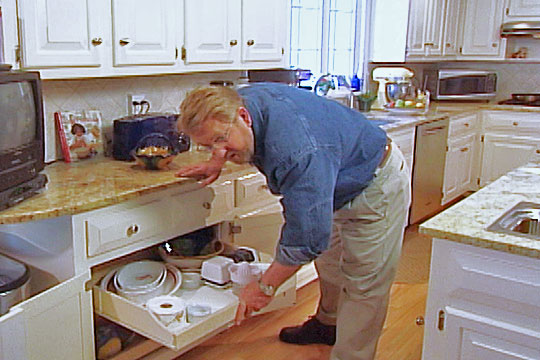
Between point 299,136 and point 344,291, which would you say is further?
point 344,291

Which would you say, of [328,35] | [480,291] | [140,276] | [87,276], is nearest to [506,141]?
[328,35]

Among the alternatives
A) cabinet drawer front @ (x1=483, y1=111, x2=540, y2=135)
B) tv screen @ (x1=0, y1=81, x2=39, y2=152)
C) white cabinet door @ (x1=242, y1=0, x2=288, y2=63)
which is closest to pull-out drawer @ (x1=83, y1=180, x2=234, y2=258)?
tv screen @ (x1=0, y1=81, x2=39, y2=152)

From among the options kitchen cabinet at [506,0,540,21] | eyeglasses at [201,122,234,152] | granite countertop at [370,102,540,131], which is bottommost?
granite countertop at [370,102,540,131]

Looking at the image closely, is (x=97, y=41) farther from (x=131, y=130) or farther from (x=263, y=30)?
(x=263, y=30)

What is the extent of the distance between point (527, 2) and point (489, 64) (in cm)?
79

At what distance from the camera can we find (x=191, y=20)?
2.45m

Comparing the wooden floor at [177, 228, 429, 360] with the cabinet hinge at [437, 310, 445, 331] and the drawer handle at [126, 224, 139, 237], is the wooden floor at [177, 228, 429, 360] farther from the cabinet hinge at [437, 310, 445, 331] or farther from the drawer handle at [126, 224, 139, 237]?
the cabinet hinge at [437, 310, 445, 331]

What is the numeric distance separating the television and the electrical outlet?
787mm

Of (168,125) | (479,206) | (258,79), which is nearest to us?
(479,206)

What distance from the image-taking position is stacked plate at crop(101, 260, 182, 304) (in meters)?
1.92

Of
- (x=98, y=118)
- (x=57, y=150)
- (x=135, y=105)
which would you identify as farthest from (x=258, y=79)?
Result: (x=57, y=150)

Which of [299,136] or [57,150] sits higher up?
[299,136]

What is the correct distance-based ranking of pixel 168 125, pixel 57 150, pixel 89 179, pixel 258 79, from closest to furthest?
pixel 89 179 → pixel 57 150 → pixel 168 125 → pixel 258 79

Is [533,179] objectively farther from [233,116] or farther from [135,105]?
[135,105]
